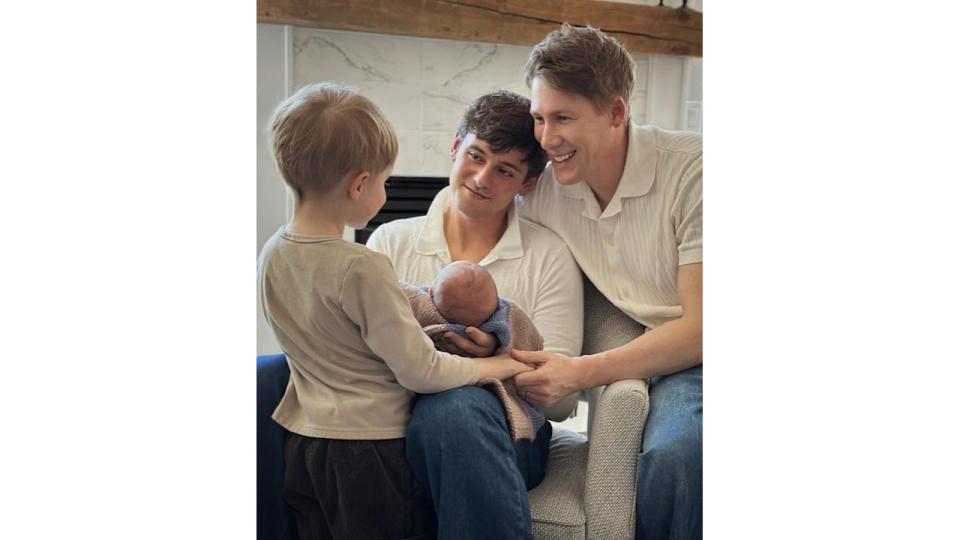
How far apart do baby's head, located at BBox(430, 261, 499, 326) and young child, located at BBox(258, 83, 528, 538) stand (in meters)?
0.09

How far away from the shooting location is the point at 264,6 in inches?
43.8

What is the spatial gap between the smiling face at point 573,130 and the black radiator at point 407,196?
0.17m

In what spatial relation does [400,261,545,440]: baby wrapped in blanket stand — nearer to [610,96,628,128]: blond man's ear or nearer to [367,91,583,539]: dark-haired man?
[367,91,583,539]: dark-haired man

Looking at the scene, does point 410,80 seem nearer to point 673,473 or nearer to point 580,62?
point 580,62

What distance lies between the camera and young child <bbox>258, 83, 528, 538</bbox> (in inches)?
43.5

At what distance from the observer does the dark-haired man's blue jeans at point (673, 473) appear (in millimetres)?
1234

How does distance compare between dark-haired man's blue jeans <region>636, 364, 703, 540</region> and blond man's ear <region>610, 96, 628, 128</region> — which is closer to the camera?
dark-haired man's blue jeans <region>636, 364, 703, 540</region>

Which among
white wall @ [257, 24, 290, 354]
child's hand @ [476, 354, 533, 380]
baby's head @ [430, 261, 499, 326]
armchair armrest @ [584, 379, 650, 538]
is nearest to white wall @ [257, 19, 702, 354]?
white wall @ [257, 24, 290, 354]

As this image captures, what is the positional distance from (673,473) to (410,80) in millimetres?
644

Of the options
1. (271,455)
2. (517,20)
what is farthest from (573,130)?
(271,455)

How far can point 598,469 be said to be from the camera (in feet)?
4.23

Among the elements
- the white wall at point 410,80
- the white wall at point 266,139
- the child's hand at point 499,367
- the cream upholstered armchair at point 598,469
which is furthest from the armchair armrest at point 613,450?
the white wall at point 266,139
